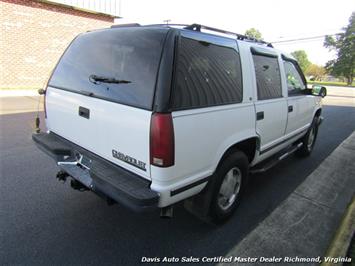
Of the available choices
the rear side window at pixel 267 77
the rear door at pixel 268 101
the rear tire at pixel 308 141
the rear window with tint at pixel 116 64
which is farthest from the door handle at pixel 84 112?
the rear tire at pixel 308 141

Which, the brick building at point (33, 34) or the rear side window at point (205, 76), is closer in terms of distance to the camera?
the rear side window at point (205, 76)

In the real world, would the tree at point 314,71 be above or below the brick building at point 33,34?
above

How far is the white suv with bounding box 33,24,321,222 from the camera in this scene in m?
2.11

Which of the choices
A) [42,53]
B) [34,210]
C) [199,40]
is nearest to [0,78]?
[42,53]

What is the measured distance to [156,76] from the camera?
6.95ft

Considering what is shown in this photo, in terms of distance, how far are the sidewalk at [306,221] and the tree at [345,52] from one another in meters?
A: 66.2

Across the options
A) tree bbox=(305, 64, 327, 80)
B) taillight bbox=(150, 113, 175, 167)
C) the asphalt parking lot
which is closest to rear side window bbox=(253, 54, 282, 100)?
the asphalt parking lot

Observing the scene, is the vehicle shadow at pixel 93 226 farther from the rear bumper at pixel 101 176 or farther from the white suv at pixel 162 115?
the rear bumper at pixel 101 176

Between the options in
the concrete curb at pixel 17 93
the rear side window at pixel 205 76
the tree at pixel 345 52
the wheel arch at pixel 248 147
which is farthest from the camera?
the tree at pixel 345 52

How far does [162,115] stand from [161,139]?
18cm

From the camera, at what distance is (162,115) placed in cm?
202

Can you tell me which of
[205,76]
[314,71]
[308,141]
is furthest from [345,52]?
[205,76]

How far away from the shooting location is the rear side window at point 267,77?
3221mm

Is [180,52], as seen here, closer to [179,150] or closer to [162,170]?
[179,150]
